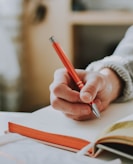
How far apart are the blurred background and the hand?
4.61 ft

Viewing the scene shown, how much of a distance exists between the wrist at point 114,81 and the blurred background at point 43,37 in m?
1.29

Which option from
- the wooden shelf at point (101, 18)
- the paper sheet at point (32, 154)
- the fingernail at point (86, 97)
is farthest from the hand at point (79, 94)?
the wooden shelf at point (101, 18)

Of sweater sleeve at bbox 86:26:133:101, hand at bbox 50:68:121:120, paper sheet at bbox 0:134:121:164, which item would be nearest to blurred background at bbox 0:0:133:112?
sweater sleeve at bbox 86:26:133:101

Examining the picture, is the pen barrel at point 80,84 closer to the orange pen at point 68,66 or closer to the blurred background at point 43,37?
the orange pen at point 68,66

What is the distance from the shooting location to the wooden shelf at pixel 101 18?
2033mm

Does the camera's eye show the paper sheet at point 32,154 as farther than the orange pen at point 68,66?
No

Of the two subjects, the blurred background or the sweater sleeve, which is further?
the blurred background

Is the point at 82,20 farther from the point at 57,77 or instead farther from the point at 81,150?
the point at 81,150

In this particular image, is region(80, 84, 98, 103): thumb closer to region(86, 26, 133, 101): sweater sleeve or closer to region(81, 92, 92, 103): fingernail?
region(81, 92, 92, 103): fingernail

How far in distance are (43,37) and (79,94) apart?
168 cm

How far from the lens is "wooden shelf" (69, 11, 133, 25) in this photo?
203 centimetres

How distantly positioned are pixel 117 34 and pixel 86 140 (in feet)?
6.09

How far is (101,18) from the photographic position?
2.08 metres

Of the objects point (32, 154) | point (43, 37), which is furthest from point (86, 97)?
point (43, 37)
